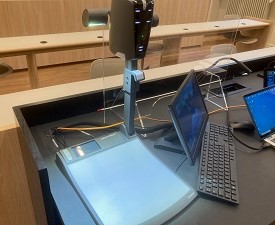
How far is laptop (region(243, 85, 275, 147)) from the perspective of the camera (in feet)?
3.41

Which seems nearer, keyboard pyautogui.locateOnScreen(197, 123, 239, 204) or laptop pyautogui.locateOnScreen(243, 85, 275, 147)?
keyboard pyautogui.locateOnScreen(197, 123, 239, 204)

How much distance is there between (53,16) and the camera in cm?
351

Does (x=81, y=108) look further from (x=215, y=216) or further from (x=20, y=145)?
(x=215, y=216)

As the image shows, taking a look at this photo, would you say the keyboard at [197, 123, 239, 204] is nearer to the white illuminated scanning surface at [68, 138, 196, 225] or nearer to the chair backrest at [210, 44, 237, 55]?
the white illuminated scanning surface at [68, 138, 196, 225]

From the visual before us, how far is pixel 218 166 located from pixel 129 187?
1.08ft

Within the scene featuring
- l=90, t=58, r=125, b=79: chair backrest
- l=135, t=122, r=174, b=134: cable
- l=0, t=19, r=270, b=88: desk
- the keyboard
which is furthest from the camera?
l=0, t=19, r=270, b=88: desk

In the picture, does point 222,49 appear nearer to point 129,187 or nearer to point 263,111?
point 263,111

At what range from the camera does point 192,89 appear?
37.9 inches

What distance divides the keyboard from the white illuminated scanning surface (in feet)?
0.26

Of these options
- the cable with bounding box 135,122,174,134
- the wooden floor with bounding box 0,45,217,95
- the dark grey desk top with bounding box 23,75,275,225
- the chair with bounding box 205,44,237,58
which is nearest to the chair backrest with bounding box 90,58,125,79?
the cable with bounding box 135,122,174,134

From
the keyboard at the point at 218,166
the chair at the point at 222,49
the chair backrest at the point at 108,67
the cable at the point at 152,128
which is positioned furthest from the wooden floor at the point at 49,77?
the keyboard at the point at 218,166

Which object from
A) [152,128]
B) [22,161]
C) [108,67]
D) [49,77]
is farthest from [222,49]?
[49,77]

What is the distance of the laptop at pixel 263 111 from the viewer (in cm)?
104

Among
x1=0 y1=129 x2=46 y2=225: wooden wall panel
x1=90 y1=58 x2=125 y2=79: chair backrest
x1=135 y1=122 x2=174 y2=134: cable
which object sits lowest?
x1=0 y1=129 x2=46 y2=225: wooden wall panel
